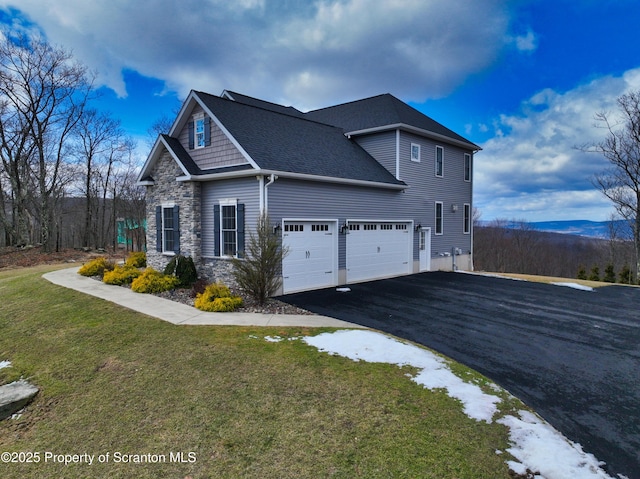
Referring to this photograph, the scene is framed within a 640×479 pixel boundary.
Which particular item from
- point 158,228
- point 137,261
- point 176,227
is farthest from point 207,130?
point 137,261

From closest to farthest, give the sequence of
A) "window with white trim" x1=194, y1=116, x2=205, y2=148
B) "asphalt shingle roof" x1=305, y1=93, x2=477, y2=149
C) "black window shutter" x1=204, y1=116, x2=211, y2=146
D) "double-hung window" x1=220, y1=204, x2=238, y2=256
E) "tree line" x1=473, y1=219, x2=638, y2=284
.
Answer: "double-hung window" x1=220, y1=204, x2=238, y2=256
"black window shutter" x1=204, y1=116, x2=211, y2=146
"window with white trim" x1=194, y1=116, x2=205, y2=148
"asphalt shingle roof" x1=305, y1=93, x2=477, y2=149
"tree line" x1=473, y1=219, x2=638, y2=284

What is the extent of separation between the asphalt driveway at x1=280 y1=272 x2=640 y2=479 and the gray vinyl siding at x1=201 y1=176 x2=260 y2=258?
265 centimetres

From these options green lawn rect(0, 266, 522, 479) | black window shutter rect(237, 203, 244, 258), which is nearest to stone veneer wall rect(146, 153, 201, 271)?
black window shutter rect(237, 203, 244, 258)

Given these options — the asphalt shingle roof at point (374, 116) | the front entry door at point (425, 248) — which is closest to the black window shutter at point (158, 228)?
the asphalt shingle roof at point (374, 116)

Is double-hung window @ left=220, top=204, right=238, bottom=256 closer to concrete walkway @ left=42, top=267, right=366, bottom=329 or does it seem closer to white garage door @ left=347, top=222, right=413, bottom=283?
concrete walkway @ left=42, top=267, right=366, bottom=329

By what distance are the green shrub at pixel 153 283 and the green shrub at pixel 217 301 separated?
2179 mm

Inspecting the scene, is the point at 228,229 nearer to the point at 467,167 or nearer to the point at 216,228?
the point at 216,228

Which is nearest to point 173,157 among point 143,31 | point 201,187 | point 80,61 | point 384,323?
point 201,187

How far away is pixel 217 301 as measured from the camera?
8.64 m

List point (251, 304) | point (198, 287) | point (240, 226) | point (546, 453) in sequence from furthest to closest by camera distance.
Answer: point (240, 226) < point (198, 287) < point (251, 304) < point (546, 453)

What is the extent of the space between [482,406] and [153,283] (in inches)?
378

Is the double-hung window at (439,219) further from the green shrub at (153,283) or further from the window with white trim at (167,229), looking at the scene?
the green shrub at (153,283)

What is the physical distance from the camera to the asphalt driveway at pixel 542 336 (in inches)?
160

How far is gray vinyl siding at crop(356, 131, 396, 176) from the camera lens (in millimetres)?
14977
